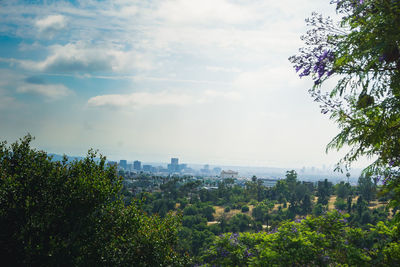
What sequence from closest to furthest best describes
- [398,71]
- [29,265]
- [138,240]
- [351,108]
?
[398,71]
[351,108]
[29,265]
[138,240]

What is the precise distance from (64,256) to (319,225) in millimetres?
9923

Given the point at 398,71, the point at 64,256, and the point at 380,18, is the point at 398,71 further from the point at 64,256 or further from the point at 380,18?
the point at 64,256

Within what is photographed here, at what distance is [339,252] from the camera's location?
36.9 feet

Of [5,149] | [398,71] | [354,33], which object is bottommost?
[5,149]

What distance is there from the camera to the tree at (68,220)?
32.9 feet

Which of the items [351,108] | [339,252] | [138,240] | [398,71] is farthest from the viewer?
[138,240]

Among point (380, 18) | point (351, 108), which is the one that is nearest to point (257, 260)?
point (351, 108)

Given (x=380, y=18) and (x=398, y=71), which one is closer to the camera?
(x=380, y=18)

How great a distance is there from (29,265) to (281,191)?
93.5 metres

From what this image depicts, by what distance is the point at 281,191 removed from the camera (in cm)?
9631

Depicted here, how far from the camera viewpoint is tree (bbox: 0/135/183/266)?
10.0m

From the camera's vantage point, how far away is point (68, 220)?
10922mm

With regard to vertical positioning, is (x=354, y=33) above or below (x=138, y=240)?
above

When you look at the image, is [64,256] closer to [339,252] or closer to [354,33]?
[339,252]
